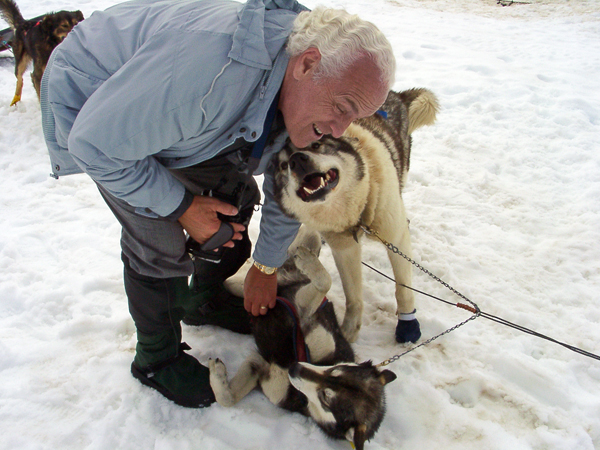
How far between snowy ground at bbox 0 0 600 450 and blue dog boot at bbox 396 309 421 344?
0.08 m

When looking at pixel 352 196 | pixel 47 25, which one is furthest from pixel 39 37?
pixel 352 196

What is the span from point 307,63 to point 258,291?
3.82ft

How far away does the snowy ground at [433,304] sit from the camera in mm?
1646

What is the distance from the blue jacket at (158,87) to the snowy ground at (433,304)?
39.6 inches

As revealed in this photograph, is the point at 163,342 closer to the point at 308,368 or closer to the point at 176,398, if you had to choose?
the point at 176,398

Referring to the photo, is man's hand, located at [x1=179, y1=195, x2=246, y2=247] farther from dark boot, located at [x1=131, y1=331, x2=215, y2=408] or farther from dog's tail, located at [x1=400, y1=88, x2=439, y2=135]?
dog's tail, located at [x1=400, y1=88, x2=439, y2=135]

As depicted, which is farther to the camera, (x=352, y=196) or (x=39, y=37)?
(x=39, y=37)

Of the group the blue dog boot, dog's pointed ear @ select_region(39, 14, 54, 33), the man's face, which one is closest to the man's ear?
the man's face

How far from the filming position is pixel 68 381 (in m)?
1.76

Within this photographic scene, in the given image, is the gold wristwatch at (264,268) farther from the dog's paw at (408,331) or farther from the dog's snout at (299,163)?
the dog's paw at (408,331)

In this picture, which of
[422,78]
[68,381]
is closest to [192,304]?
[68,381]

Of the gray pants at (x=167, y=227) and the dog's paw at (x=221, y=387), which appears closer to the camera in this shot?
the gray pants at (x=167, y=227)

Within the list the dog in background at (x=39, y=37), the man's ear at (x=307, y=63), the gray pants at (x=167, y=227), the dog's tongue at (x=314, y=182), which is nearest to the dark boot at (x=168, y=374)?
the gray pants at (x=167, y=227)

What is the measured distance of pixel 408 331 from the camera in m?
2.07
